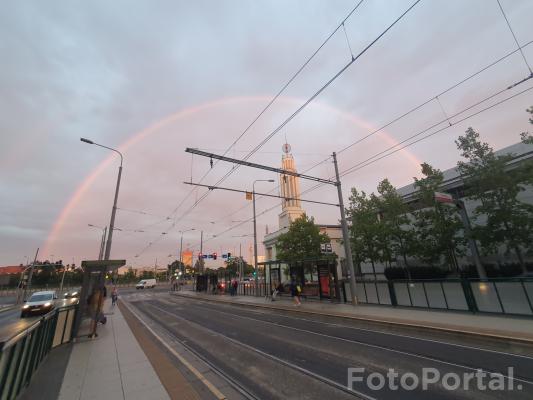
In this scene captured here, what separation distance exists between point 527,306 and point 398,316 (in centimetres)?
546

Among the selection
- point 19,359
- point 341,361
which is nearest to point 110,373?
point 19,359

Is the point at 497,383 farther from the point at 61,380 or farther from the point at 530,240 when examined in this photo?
the point at 530,240

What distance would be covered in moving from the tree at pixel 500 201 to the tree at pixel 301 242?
753 inches

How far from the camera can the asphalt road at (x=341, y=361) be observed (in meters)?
5.27

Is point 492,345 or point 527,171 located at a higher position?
point 527,171

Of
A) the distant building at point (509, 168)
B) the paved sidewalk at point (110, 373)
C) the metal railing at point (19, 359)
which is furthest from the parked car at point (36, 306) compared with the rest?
the distant building at point (509, 168)

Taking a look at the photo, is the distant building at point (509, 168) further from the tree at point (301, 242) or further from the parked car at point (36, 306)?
the parked car at point (36, 306)

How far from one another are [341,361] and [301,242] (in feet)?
101

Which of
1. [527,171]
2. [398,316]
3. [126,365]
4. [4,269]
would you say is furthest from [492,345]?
[4,269]

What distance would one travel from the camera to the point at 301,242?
124ft

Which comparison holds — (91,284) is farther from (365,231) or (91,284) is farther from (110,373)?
(365,231)

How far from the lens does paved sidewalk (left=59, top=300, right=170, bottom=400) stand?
530 cm

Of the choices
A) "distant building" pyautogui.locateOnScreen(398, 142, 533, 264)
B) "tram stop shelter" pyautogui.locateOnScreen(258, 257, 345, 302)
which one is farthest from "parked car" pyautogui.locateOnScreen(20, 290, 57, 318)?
"distant building" pyautogui.locateOnScreen(398, 142, 533, 264)

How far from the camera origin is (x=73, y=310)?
10.8 metres
